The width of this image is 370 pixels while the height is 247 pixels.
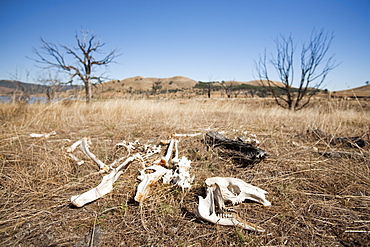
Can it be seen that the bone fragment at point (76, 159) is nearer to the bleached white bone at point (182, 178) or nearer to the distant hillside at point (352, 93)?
the bleached white bone at point (182, 178)

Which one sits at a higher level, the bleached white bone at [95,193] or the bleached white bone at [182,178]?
the bleached white bone at [182,178]

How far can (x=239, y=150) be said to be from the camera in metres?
2.62

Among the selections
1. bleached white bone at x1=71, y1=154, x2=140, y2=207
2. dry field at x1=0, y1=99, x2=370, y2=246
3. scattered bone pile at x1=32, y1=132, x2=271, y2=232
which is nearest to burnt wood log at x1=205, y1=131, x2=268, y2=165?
scattered bone pile at x1=32, y1=132, x2=271, y2=232

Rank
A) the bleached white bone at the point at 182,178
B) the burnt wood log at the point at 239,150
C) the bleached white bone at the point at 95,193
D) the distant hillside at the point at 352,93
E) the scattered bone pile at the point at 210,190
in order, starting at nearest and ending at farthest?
the scattered bone pile at the point at 210,190
the bleached white bone at the point at 95,193
the bleached white bone at the point at 182,178
the burnt wood log at the point at 239,150
the distant hillside at the point at 352,93

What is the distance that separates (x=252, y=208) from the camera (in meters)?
1.68

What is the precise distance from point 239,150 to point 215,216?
1335 millimetres

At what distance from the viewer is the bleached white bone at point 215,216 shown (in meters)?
1.40

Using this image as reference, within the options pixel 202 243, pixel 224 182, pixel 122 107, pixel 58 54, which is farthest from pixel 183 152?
pixel 58 54

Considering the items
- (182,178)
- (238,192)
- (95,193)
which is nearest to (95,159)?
(95,193)

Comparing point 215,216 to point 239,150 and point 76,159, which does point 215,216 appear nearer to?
point 239,150

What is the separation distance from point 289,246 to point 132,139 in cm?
291

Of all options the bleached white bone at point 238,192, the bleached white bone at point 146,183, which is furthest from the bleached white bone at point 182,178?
the bleached white bone at point 238,192

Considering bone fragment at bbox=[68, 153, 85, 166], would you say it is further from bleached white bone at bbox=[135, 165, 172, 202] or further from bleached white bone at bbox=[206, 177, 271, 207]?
bleached white bone at bbox=[206, 177, 271, 207]

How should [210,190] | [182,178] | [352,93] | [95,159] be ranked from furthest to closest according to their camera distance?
[352,93] < [95,159] < [182,178] < [210,190]
